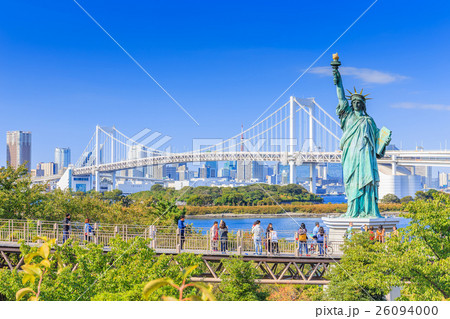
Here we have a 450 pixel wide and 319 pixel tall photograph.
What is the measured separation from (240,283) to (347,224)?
374 cm

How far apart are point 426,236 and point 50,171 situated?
282 feet

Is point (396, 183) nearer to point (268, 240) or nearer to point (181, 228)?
point (268, 240)

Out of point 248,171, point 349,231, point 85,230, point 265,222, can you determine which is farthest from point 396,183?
point 85,230

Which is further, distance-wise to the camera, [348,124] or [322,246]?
[348,124]

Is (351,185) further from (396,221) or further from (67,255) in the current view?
(67,255)

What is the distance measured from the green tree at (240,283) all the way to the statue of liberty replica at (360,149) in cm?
384

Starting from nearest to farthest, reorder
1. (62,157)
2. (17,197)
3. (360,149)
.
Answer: (360,149) → (17,197) → (62,157)

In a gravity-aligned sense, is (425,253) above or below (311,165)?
below

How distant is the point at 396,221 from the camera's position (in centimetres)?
1301

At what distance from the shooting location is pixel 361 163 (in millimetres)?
13039

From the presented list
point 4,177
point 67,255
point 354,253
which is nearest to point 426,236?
point 354,253

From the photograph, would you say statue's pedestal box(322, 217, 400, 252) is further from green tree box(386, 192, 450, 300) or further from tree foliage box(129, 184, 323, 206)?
tree foliage box(129, 184, 323, 206)

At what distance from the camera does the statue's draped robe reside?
42.4 ft

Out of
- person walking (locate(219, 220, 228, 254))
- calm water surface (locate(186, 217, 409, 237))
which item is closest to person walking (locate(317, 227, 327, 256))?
person walking (locate(219, 220, 228, 254))
